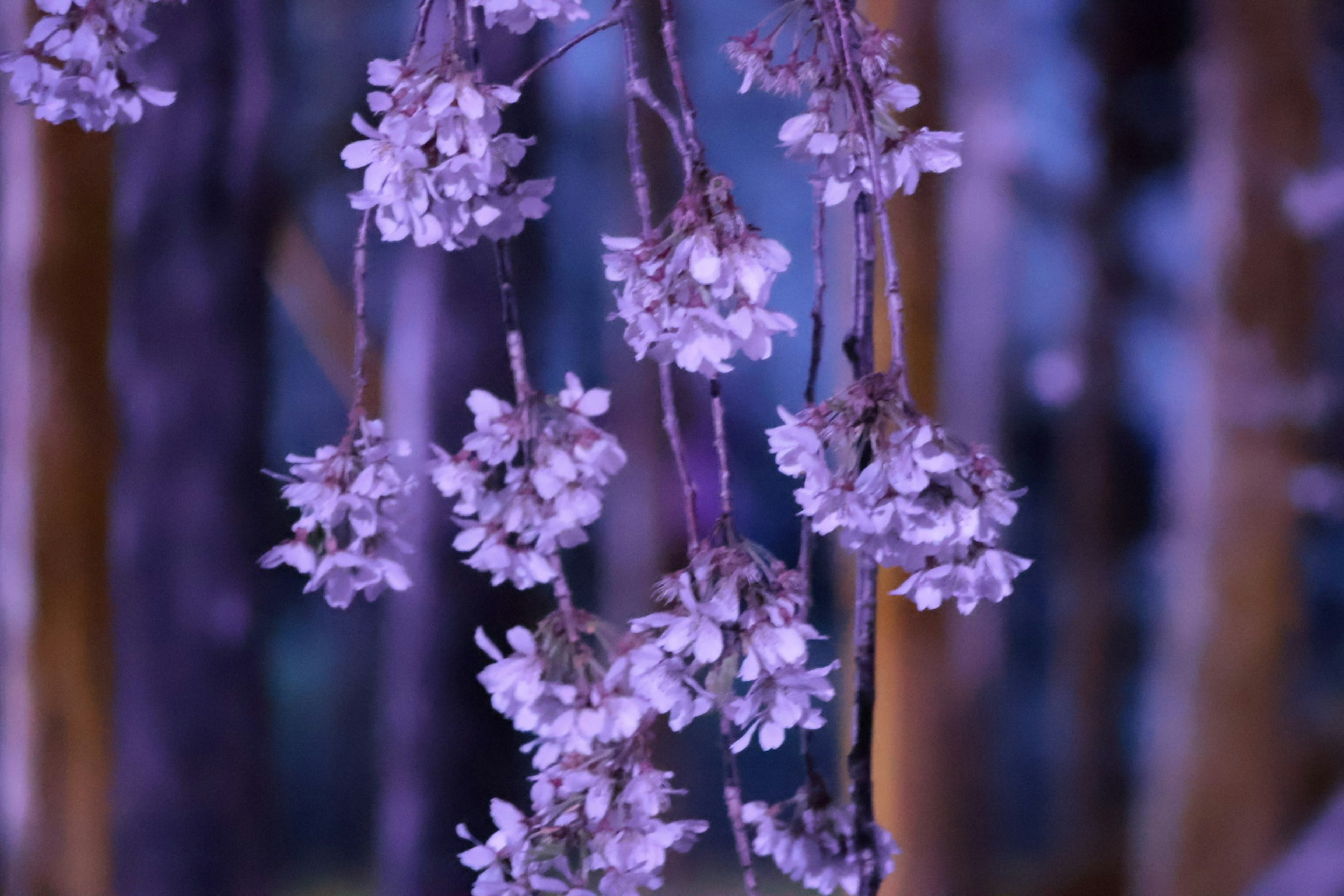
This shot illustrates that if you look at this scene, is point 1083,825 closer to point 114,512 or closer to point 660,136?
point 660,136

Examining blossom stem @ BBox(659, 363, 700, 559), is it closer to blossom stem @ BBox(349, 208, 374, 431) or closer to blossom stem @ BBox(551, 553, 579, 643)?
blossom stem @ BBox(551, 553, 579, 643)

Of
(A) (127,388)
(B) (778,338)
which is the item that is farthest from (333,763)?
(B) (778,338)

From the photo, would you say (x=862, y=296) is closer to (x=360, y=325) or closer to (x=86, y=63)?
(x=360, y=325)

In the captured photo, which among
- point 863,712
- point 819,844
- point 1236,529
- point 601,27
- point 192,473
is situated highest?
point 601,27

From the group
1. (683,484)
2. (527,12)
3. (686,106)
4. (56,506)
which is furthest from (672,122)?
(56,506)

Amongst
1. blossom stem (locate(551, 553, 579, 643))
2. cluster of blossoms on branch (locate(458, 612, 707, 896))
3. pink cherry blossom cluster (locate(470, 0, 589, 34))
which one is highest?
pink cherry blossom cluster (locate(470, 0, 589, 34))

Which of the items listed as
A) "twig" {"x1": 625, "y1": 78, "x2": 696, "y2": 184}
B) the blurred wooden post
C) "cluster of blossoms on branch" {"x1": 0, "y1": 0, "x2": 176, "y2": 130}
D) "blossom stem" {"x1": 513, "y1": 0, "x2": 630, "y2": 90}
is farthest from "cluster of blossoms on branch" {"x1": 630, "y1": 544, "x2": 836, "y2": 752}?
the blurred wooden post
